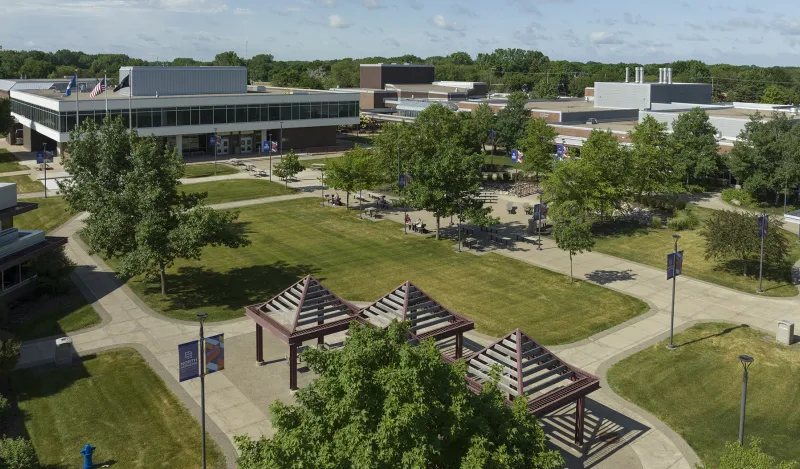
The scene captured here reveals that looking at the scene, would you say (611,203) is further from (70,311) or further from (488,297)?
(70,311)

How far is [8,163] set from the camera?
82.3 metres

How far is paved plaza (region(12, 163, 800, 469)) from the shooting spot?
24.5 m

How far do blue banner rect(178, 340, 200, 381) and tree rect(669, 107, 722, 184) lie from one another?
184ft

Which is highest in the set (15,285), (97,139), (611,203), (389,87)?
(389,87)

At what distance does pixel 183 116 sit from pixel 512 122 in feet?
134

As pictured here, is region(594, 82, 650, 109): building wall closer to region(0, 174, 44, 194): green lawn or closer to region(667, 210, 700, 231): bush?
region(667, 210, 700, 231): bush

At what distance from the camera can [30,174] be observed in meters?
75.6

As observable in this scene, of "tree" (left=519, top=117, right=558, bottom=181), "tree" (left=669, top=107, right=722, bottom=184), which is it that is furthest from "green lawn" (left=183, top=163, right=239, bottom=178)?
"tree" (left=669, top=107, right=722, bottom=184)

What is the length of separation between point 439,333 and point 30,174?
64.0 m

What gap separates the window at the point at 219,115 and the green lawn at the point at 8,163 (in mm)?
22942

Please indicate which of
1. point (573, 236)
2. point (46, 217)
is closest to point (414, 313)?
point (573, 236)

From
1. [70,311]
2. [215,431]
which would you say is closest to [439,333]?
[215,431]

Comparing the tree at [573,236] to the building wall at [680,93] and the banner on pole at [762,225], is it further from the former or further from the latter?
the building wall at [680,93]

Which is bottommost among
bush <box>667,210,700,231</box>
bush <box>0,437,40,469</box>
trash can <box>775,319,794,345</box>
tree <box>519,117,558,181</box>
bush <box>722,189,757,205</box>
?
bush <box>0,437,40,469</box>
